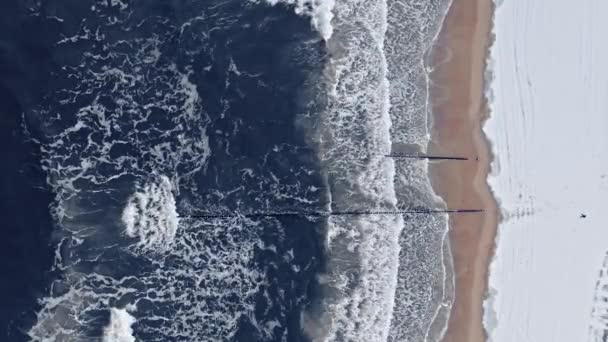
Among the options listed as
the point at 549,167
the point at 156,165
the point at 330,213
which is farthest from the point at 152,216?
the point at 549,167

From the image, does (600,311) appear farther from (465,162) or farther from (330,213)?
(330,213)

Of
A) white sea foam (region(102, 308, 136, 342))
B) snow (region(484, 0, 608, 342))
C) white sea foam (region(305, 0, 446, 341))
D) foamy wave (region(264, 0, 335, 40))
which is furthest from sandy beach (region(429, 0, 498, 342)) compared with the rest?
white sea foam (region(102, 308, 136, 342))

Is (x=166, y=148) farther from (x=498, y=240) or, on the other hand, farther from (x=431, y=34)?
(x=498, y=240)

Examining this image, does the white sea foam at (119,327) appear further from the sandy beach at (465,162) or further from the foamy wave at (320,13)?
the foamy wave at (320,13)

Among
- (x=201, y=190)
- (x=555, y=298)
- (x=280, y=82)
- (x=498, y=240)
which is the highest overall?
(x=280, y=82)

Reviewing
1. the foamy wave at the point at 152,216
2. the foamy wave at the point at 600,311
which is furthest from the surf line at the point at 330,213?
the foamy wave at the point at 600,311

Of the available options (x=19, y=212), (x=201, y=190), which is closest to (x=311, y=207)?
(x=201, y=190)
